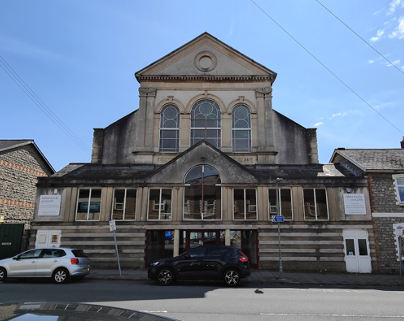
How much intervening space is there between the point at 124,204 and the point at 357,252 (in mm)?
14135

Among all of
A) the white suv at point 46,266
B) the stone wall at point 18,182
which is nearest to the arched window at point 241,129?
the white suv at point 46,266

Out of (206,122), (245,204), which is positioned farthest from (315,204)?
(206,122)

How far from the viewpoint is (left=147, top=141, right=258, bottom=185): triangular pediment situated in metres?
19.1

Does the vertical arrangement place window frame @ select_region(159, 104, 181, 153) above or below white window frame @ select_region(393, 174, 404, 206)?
above

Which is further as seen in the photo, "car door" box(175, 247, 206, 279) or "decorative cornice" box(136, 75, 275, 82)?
"decorative cornice" box(136, 75, 275, 82)

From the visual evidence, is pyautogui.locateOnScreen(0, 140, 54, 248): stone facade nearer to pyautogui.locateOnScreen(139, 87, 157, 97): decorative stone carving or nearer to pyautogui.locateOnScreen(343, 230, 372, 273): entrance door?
pyautogui.locateOnScreen(139, 87, 157, 97): decorative stone carving

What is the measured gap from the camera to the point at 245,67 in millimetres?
24500

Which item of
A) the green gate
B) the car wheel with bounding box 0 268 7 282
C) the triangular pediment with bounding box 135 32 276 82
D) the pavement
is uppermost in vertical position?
the triangular pediment with bounding box 135 32 276 82

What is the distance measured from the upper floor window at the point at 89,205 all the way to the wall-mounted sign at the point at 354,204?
49.6 feet

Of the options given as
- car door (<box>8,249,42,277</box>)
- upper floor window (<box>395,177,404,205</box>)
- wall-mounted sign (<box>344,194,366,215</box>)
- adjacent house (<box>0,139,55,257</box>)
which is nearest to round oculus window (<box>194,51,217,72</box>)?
wall-mounted sign (<box>344,194,366,215</box>)

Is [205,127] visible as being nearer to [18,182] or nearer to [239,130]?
[239,130]

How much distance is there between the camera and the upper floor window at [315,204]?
1855 centimetres

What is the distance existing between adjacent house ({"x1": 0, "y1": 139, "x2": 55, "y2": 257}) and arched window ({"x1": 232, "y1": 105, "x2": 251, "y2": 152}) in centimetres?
1575

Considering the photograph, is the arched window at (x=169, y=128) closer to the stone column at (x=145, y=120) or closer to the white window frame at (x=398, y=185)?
the stone column at (x=145, y=120)
